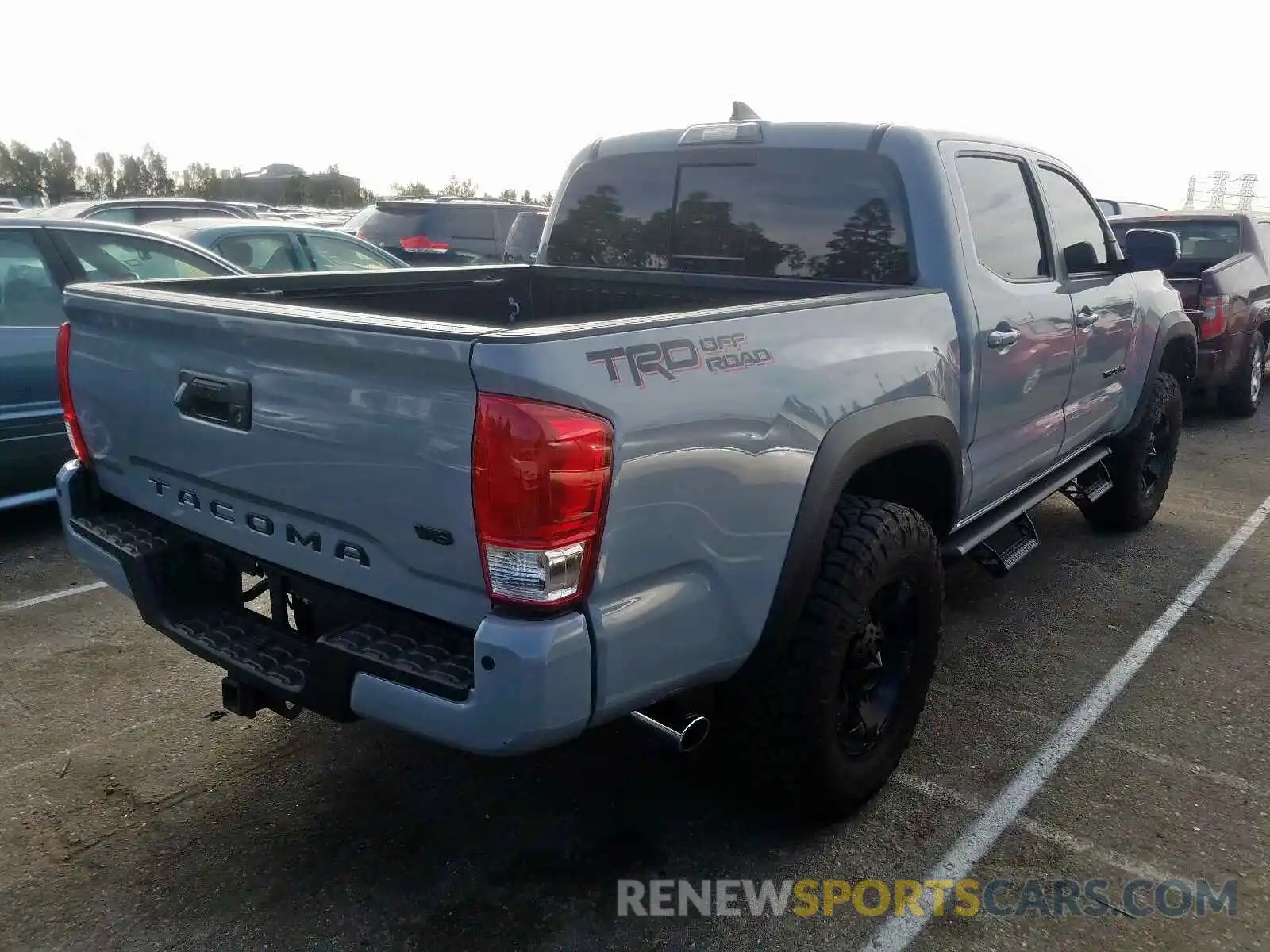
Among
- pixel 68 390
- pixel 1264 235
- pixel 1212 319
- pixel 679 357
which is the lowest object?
pixel 1212 319

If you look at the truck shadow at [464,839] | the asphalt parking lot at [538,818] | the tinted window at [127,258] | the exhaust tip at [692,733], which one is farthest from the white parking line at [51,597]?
the exhaust tip at [692,733]

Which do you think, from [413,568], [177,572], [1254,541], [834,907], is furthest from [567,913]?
[1254,541]

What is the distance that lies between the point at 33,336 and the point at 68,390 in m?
2.46

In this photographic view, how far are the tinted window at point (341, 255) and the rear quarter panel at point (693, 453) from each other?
Answer: 21.3ft

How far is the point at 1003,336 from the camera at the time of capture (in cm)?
351

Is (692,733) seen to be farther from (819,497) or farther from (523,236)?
(523,236)

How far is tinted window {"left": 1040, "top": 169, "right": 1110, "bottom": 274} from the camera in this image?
13.9 feet

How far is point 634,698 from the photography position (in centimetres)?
221

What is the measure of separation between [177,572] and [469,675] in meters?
1.12

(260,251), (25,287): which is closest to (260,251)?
(260,251)

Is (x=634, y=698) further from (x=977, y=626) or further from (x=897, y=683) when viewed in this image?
(x=977, y=626)

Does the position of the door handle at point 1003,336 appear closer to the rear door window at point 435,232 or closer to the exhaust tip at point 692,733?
the exhaust tip at point 692,733

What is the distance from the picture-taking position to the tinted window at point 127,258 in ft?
17.6

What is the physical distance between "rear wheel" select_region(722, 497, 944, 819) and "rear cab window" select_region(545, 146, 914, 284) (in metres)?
1.03
